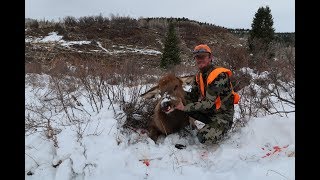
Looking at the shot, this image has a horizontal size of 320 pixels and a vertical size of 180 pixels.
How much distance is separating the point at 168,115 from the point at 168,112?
0.26 metres

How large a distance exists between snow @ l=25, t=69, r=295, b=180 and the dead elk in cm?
14

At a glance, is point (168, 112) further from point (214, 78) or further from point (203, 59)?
point (203, 59)

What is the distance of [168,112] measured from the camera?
545 cm

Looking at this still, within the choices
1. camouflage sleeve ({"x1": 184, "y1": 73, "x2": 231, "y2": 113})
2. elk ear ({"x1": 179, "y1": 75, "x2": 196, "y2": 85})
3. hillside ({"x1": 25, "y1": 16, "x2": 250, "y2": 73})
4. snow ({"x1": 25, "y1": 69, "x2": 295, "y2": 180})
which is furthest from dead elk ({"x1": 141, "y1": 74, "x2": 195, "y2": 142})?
hillside ({"x1": 25, "y1": 16, "x2": 250, "y2": 73})

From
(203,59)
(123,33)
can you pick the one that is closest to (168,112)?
(203,59)

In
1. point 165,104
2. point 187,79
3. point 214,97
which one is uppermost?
point 187,79

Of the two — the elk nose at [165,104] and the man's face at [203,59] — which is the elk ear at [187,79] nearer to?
the man's face at [203,59]

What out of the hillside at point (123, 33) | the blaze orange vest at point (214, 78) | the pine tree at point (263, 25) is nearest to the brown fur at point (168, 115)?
the blaze orange vest at point (214, 78)

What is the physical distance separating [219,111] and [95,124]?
6.27 feet

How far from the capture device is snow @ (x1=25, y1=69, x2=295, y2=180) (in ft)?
14.3
